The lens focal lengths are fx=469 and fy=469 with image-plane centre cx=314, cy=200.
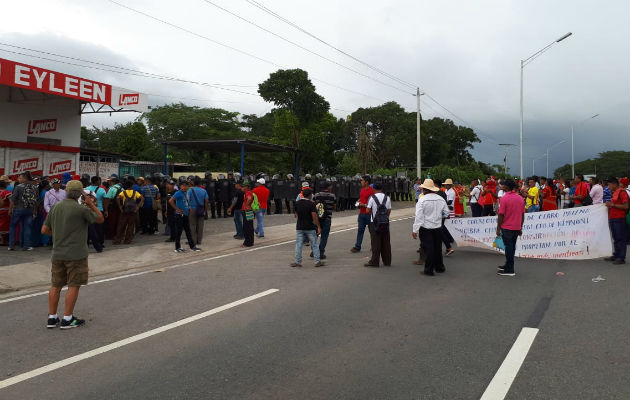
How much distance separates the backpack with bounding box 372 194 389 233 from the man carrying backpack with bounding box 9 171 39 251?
7.67 metres

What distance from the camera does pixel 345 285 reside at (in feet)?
25.0

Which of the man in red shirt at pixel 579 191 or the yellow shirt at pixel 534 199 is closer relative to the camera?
the yellow shirt at pixel 534 199

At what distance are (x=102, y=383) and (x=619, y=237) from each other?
984 cm

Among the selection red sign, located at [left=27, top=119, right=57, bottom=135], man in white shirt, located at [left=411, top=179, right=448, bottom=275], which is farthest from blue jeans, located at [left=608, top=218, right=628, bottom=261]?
red sign, located at [left=27, top=119, right=57, bottom=135]

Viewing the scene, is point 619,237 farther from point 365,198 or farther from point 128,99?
point 128,99

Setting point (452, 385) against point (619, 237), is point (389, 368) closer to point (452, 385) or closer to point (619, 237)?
point (452, 385)

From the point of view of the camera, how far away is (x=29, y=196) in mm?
10531

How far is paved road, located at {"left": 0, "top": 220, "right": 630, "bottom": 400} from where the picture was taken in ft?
12.7

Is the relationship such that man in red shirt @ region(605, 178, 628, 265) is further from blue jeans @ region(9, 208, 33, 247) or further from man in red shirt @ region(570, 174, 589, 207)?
blue jeans @ region(9, 208, 33, 247)

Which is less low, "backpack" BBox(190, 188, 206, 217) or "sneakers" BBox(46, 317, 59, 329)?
"backpack" BBox(190, 188, 206, 217)

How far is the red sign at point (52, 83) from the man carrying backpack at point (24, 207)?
7.97m

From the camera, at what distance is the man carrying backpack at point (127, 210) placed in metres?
12.1

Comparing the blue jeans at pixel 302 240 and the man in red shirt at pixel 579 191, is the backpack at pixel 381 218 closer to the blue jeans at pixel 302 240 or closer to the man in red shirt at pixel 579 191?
the blue jeans at pixel 302 240

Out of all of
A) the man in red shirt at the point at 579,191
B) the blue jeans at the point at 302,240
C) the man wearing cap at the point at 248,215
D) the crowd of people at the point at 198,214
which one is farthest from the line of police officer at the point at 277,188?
the man in red shirt at the point at 579,191
